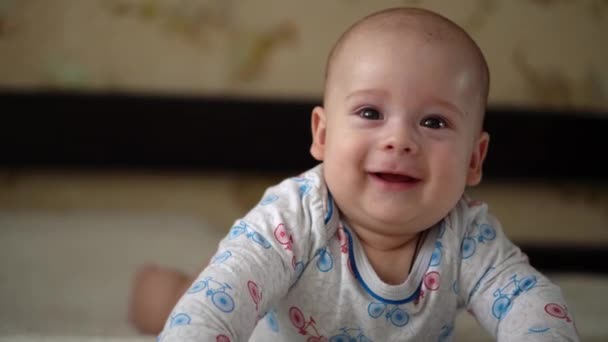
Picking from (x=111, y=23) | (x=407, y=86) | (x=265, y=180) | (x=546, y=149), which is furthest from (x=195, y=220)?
(x=407, y=86)

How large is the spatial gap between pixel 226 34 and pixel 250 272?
120 centimetres

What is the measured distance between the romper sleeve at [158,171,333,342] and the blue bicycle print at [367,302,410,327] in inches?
4.1

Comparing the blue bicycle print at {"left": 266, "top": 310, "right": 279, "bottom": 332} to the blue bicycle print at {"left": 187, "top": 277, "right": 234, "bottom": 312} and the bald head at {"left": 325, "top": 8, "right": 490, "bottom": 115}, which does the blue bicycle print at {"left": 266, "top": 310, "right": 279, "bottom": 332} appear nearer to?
the blue bicycle print at {"left": 187, "top": 277, "right": 234, "bottom": 312}

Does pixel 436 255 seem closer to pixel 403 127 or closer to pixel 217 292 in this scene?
pixel 403 127

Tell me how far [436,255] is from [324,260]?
14 cm

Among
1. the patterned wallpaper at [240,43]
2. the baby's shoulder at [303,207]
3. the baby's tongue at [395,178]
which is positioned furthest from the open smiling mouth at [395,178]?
the patterned wallpaper at [240,43]

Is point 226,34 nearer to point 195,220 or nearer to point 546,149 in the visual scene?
point 195,220

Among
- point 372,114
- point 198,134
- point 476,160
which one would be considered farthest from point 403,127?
point 198,134

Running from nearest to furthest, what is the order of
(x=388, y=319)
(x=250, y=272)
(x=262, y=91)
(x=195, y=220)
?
(x=250, y=272), (x=388, y=319), (x=195, y=220), (x=262, y=91)

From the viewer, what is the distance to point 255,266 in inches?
32.2

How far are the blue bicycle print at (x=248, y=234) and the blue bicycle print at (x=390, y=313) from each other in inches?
6.3

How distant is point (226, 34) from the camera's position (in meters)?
1.90

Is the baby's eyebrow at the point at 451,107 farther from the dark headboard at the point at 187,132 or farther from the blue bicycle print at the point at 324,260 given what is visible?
the dark headboard at the point at 187,132

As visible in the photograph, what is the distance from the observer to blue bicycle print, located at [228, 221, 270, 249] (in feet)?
2.80
